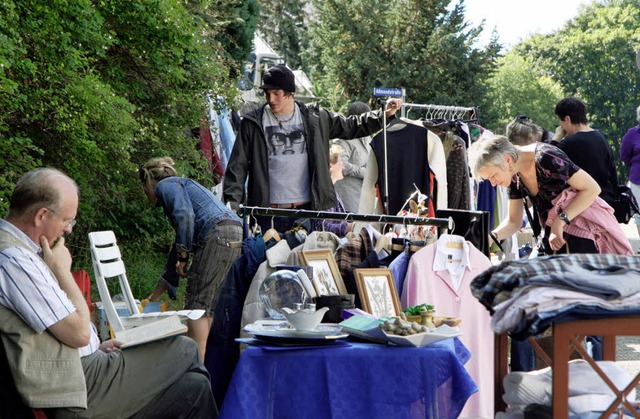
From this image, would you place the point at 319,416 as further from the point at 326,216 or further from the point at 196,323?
the point at 196,323

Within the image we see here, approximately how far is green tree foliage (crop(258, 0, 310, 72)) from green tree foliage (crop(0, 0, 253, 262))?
28.4m

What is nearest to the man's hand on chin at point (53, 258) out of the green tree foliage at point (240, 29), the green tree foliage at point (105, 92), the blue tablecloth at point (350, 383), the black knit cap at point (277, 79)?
the blue tablecloth at point (350, 383)

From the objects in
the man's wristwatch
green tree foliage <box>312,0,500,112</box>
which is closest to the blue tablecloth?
the man's wristwatch

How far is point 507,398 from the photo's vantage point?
3.31m

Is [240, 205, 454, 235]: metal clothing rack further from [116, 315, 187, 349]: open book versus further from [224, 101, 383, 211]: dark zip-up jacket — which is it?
[224, 101, 383, 211]: dark zip-up jacket

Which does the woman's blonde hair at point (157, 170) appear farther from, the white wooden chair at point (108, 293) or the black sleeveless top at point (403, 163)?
the black sleeveless top at point (403, 163)

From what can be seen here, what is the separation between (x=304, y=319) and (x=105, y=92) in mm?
4400

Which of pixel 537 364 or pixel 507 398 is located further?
pixel 537 364

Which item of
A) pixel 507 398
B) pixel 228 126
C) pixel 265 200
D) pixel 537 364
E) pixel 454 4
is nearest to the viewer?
pixel 507 398

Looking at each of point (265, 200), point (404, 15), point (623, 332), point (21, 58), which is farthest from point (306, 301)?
point (404, 15)

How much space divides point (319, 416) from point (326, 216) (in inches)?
48.2

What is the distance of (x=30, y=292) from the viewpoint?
3.80m

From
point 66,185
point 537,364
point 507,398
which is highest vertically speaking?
point 66,185

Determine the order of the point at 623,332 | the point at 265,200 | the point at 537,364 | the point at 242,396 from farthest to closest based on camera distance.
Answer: the point at 265,200 → the point at 537,364 → the point at 242,396 → the point at 623,332
